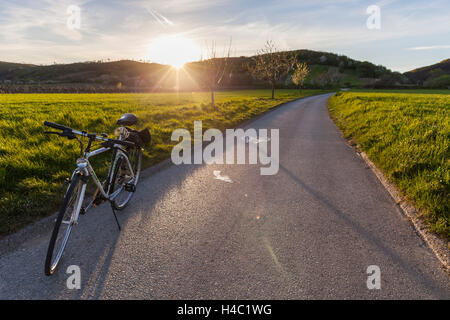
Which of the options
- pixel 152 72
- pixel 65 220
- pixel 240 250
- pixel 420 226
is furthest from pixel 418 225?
pixel 152 72

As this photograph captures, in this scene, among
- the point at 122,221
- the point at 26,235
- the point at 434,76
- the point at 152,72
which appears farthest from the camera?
the point at 434,76

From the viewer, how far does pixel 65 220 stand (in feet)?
9.67

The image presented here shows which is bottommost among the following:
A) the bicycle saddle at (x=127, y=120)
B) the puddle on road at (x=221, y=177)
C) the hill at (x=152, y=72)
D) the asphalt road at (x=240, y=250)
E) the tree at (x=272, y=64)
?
the asphalt road at (x=240, y=250)

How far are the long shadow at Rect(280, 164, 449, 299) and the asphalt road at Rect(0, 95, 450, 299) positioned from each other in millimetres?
14

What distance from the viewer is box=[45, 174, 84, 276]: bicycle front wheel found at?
2.70m

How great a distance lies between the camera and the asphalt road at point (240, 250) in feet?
8.55

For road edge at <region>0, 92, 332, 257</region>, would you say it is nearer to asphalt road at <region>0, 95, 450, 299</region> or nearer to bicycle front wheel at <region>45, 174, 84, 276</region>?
asphalt road at <region>0, 95, 450, 299</region>

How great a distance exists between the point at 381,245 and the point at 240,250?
1948 mm

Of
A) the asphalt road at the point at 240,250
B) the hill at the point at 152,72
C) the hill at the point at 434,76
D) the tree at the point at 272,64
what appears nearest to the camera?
the asphalt road at the point at 240,250

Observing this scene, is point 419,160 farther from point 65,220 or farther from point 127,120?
point 65,220

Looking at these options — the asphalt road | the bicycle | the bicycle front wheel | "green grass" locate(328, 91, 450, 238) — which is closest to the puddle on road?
the asphalt road

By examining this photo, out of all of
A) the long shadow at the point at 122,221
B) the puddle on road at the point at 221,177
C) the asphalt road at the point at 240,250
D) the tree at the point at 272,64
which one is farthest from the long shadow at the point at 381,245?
the tree at the point at 272,64

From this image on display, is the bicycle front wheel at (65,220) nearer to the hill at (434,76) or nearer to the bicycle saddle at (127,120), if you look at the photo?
the bicycle saddle at (127,120)

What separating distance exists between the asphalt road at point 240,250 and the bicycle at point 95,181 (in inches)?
9.8
